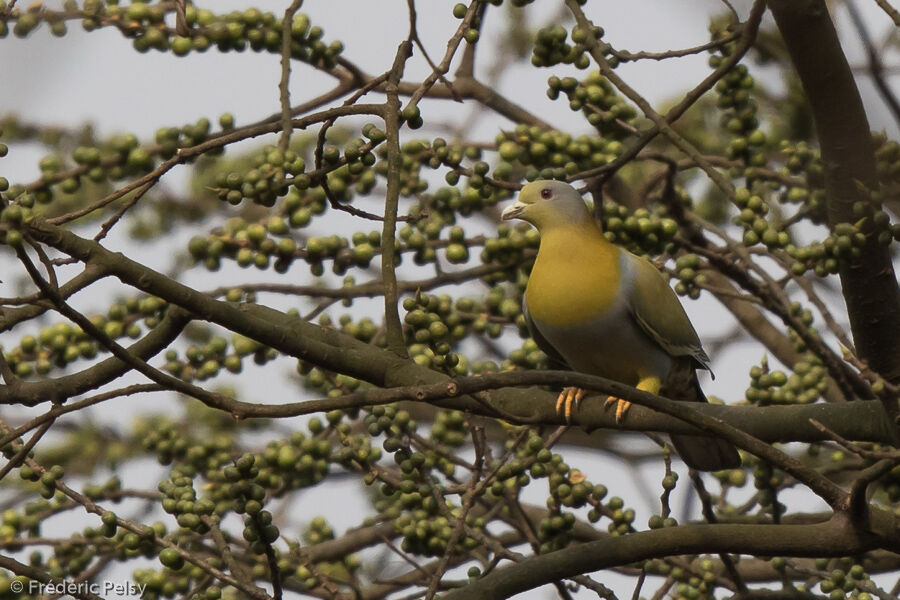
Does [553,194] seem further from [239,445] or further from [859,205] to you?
[239,445]

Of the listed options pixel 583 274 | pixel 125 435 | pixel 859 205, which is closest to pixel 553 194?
pixel 583 274

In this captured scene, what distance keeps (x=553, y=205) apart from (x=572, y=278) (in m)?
0.35

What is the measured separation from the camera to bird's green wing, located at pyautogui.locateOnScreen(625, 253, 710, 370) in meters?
4.16

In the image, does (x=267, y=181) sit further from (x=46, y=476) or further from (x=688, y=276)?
(x=688, y=276)

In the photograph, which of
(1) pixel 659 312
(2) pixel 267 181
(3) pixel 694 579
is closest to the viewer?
(2) pixel 267 181

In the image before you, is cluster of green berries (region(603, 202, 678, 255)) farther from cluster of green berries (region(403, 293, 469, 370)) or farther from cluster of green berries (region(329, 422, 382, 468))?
cluster of green berries (region(403, 293, 469, 370))

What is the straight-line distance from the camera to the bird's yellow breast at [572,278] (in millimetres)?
4070

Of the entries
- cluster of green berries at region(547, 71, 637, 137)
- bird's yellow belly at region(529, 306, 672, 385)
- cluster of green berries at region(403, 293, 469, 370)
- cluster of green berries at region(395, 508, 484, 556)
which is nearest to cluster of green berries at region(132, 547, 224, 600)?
cluster of green berries at region(395, 508, 484, 556)

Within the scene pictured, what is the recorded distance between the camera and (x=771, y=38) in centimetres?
346

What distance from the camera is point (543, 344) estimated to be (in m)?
4.31

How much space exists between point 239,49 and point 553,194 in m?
1.18

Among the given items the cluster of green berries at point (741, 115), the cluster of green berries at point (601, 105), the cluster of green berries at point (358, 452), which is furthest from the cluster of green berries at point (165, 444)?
the cluster of green berries at point (741, 115)

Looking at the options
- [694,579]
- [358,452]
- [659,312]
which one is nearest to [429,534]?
[358,452]

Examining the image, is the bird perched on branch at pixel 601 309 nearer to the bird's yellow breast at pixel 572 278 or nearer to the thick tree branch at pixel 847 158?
the bird's yellow breast at pixel 572 278
